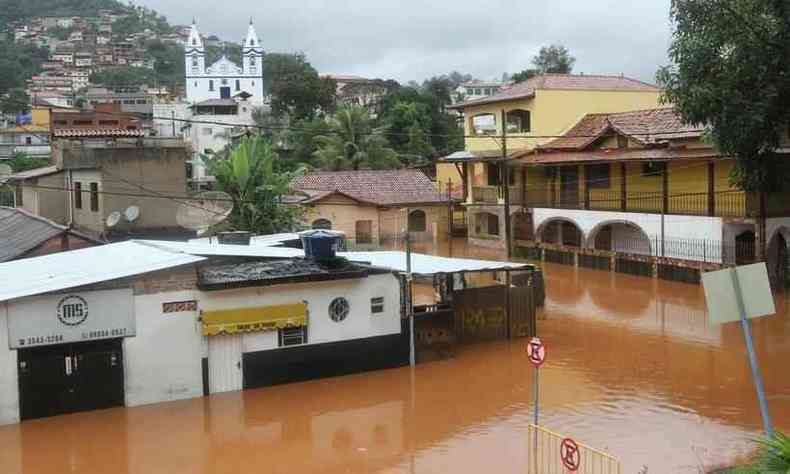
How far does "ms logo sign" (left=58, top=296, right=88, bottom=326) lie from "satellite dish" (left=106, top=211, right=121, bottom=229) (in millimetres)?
11959

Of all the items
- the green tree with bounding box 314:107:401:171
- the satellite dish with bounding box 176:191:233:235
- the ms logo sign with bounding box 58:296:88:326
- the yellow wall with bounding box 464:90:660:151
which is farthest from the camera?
the green tree with bounding box 314:107:401:171

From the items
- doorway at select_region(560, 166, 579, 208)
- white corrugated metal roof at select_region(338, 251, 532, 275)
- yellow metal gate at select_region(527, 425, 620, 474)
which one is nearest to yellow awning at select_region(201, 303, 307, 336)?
white corrugated metal roof at select_region(338, 251, 532, 275)

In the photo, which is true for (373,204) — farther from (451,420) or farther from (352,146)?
(451,420)

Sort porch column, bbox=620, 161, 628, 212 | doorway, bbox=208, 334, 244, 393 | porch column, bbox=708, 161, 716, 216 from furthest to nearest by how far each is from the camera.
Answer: porch column, bbox=620, 161, 628, 212
porch column, bbox=708, 161, 716, 216
doorway, bbox=208, 334, 244, 393

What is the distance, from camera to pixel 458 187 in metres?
55.1

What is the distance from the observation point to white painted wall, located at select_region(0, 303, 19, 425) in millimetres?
14812

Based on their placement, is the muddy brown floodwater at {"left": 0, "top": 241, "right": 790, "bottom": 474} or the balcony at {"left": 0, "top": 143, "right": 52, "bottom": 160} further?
the balcony at {"left": 0, "top": 143, "right": 52, "bottom": 160}

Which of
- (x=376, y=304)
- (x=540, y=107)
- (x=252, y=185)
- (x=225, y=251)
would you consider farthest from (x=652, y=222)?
(x=225, y=251)

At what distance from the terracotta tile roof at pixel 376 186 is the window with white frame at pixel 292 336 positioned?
2665cm

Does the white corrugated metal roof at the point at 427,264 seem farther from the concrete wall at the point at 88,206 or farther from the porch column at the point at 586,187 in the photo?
the porch column at the point at 586,187

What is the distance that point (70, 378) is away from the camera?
1552cm

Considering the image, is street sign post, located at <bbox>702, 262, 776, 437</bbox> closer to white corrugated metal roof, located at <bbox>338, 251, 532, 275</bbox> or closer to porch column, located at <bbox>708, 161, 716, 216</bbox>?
white corrugated metal roof, located at <bbox>338, 251, 532, 275</bbox>

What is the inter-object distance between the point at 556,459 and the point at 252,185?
19522mm

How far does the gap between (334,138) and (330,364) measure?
3890 cm
